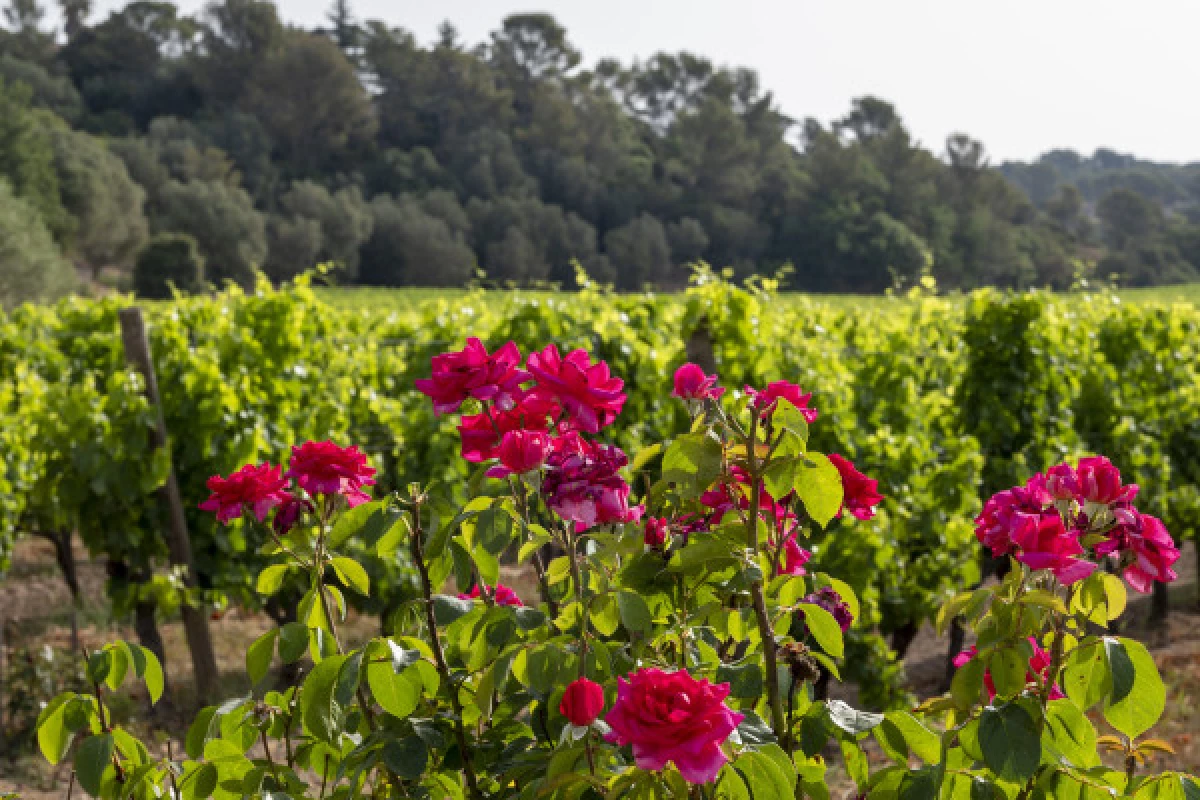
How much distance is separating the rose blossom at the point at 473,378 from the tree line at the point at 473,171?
45.2 m

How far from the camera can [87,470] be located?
548 centimetres

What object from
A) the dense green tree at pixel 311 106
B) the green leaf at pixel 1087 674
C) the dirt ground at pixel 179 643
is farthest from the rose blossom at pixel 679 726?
the dense green tree at pixel 311 106

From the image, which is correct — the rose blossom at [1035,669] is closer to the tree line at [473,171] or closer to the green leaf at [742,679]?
the green leaf at [742,679]

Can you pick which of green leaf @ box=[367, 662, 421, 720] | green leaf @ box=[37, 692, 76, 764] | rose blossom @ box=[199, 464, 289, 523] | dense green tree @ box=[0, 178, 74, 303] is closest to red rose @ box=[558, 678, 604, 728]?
green leaf @ box=[367, 662, 421, 720]

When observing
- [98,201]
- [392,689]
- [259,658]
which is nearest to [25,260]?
[98,201]

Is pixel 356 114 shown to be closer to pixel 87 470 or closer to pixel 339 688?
pixel 87 470

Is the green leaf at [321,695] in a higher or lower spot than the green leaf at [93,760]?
higher

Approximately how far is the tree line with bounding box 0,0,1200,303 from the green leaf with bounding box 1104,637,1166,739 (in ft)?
150

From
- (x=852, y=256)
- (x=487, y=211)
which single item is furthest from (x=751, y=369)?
(x=852, y=256)

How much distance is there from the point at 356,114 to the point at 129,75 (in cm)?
1257

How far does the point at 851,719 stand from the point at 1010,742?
0.76 ft

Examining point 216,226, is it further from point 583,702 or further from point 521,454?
point 583,702

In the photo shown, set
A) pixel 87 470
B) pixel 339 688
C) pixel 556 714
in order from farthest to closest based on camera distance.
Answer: pixel 87 470, pixel 556 714, pixel 339 688

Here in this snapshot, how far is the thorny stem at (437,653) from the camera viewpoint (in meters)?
1.56
